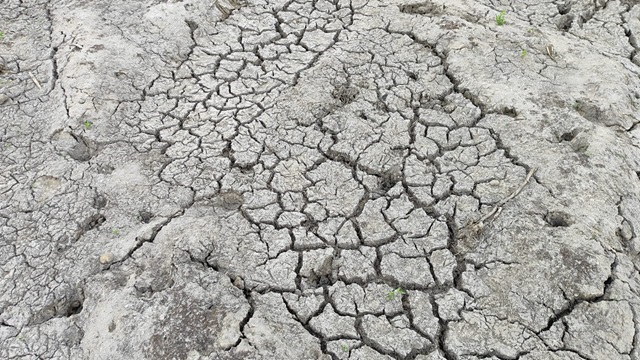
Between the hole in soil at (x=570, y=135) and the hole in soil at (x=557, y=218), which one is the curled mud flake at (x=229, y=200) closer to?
the hole in soil at (x=557, y=218)

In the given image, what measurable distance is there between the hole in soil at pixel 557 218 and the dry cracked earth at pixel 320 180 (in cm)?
1

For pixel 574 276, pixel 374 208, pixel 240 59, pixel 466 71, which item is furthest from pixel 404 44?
pixel 574 276

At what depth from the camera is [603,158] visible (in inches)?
121

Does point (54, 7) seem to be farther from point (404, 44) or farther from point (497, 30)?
point (497, 30)

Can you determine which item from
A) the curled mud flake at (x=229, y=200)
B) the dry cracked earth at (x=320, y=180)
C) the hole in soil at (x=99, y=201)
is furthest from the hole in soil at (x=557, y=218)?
the hole in soil at (x=99, y=201)

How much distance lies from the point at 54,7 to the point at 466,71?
3.25 meters

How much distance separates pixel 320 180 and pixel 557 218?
125cm

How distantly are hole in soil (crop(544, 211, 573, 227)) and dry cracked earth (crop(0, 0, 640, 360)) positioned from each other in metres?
0.01

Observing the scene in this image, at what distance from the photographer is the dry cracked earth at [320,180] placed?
8.15 ft

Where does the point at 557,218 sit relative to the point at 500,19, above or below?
below

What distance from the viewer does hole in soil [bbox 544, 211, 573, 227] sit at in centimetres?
279

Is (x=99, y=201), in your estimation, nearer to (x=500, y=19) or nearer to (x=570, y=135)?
(x=570, y=135)

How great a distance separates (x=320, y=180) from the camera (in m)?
3.12

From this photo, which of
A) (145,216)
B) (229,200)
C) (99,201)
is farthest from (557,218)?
(99,201)
